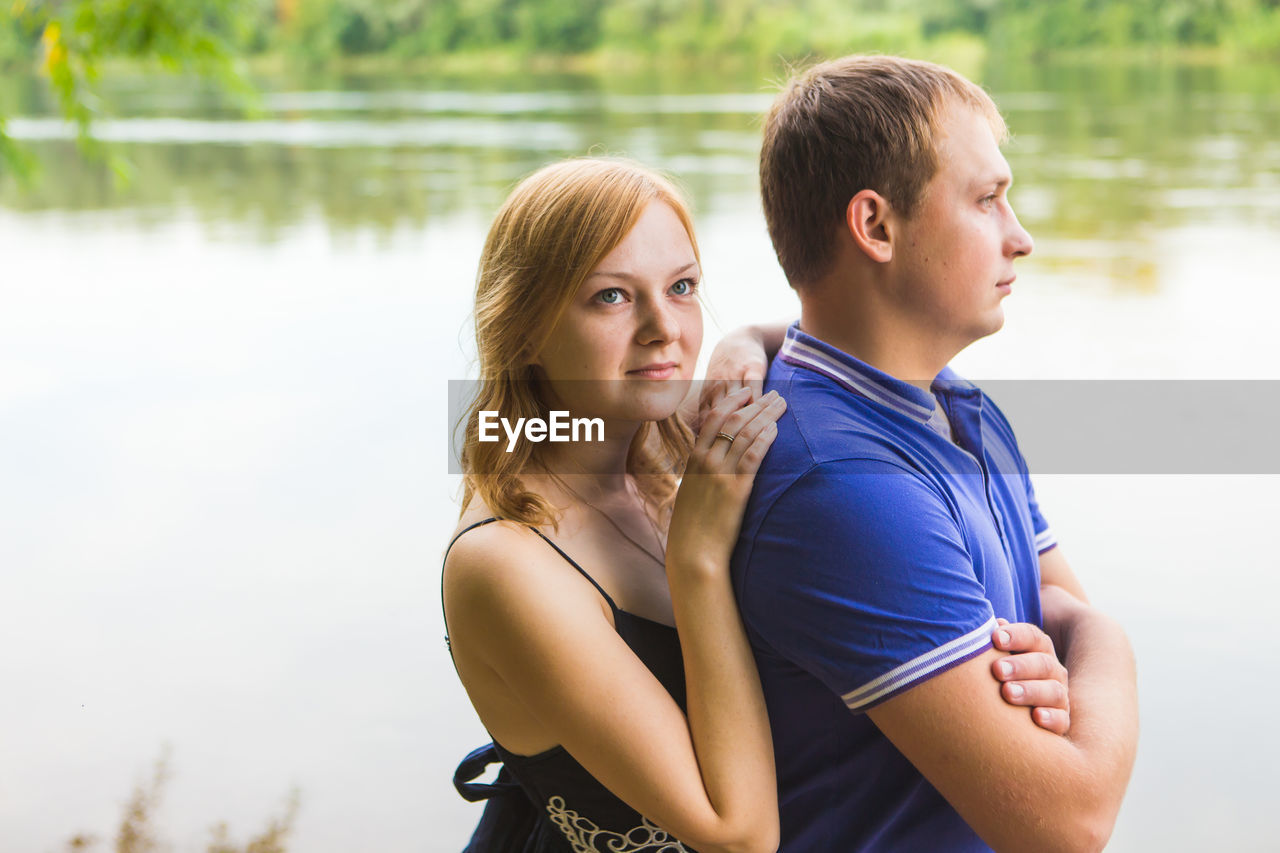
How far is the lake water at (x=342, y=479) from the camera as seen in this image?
4266mm

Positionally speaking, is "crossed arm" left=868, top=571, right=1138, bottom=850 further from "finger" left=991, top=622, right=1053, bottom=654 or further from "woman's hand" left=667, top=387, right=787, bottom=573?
"woman's hand" left=667, top=387, right=787, bottom=573

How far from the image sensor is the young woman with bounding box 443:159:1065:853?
1533mm

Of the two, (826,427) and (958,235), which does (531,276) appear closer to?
(826,427)

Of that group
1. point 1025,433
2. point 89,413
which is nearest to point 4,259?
point 89,413

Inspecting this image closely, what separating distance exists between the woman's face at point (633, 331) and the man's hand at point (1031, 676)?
0.51m

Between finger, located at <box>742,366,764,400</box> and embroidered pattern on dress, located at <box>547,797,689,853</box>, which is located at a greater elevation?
finger, located at <box>742,366,764,400</box>

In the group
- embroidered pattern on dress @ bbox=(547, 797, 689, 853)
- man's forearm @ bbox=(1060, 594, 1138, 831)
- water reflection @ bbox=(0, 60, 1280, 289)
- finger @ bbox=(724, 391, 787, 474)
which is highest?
finger @ bbox=(724, 391, 787, 474)

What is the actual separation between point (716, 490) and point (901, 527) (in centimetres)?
22

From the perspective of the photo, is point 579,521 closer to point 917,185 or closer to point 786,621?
point 786,621

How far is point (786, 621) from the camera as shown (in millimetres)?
1539

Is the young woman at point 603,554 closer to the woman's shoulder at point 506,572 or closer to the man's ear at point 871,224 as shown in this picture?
the woman's shoulder at point 506,572
